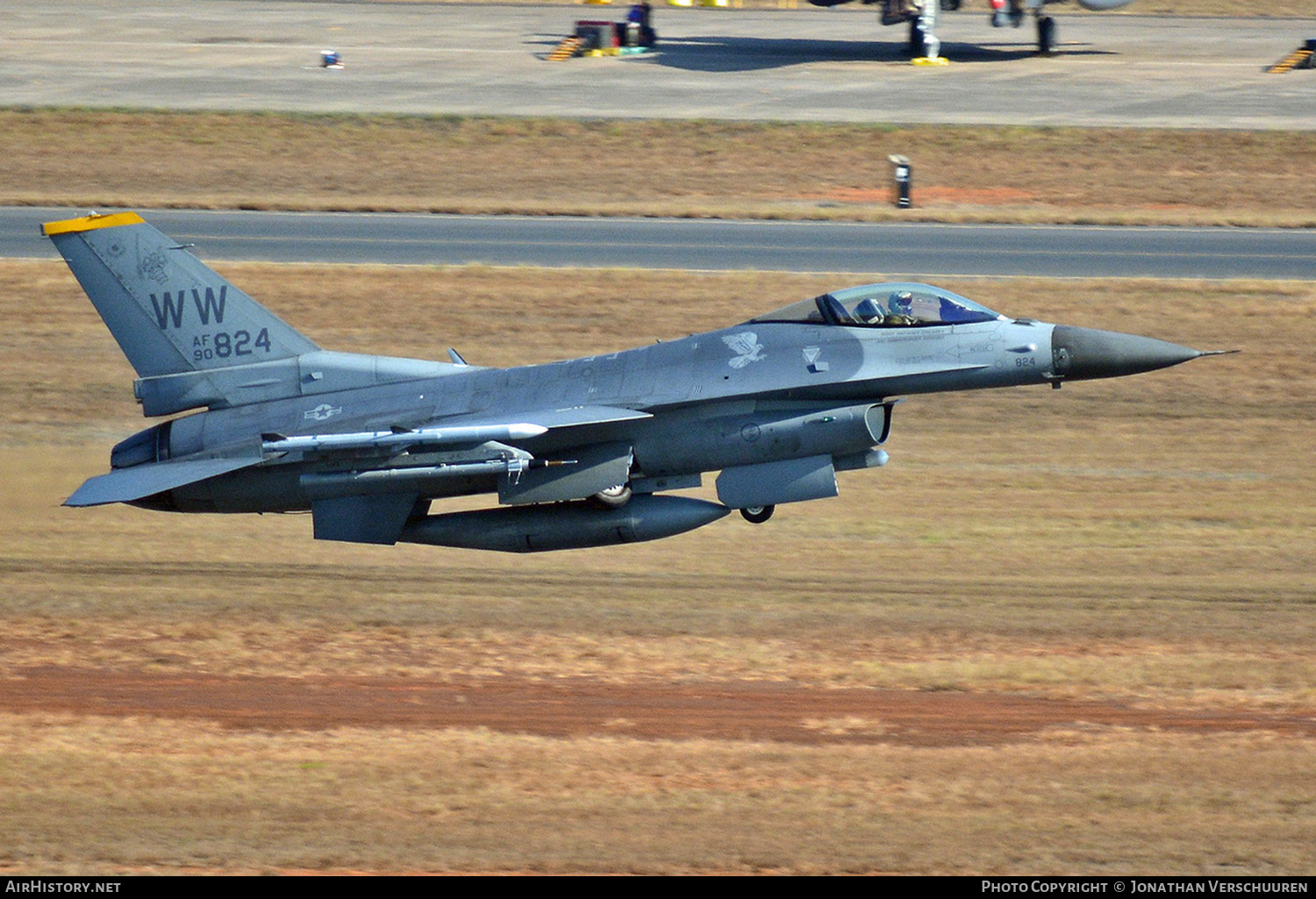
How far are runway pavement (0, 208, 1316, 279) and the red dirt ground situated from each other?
17864mm

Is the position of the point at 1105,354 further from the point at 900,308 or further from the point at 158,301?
the point at 158,301

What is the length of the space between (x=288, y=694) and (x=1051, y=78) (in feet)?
149

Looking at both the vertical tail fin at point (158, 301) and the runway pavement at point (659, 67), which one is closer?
the vertical tail fin at point (158, 301)

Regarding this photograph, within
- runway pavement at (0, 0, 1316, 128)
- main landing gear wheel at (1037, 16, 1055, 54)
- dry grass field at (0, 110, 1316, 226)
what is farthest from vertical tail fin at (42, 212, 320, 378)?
main landing gear wheel at (1037, 16, 1055, 54)

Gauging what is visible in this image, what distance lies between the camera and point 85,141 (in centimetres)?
4431

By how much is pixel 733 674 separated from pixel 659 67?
1751 inches

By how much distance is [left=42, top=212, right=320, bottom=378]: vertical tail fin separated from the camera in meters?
17.4

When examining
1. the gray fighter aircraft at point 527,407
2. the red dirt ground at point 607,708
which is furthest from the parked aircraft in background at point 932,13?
the red dirt ground at point 607,708

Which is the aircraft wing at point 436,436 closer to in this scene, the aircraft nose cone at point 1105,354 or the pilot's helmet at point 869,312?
the pilot's helmet at point 869,312

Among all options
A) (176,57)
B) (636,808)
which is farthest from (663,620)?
(176,57)

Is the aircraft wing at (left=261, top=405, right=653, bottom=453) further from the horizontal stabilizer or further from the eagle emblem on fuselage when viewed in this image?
the eagle emblem on fuselage

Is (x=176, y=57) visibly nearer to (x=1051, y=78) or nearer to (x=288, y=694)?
(x=1051, y=78)

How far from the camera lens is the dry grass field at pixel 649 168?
126 feet

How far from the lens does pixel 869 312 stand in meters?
16.4
